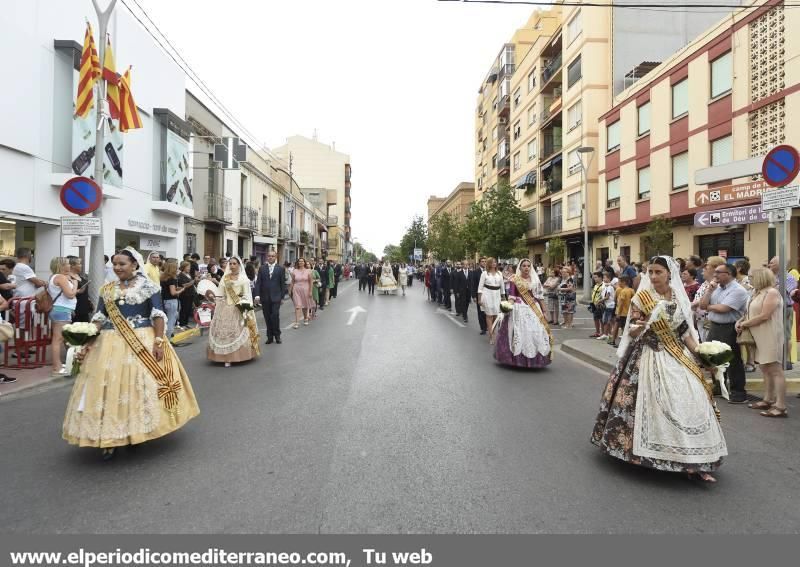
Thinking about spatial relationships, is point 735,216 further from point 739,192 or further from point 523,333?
point 523,333

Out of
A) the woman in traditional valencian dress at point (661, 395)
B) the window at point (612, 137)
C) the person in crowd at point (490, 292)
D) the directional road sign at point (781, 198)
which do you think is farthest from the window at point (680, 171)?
the woman in traditional valencian dress at point (661, 395)

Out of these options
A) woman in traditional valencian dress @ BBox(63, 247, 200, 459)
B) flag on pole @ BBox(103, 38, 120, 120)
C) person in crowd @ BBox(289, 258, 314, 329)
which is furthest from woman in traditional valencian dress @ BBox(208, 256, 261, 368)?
flag on pole @ BBox(103, 38, 120, 120)

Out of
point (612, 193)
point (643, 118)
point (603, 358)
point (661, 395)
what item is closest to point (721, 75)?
point (643, 118)

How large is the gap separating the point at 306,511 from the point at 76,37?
1673cm

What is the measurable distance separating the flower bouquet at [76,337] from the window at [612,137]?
28.9 m

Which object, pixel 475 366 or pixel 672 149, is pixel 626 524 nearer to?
pixel 475 366

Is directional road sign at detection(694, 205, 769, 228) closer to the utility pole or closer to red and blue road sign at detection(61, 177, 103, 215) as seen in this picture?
red and blue road sign at detection(61, 177, 103, 215)

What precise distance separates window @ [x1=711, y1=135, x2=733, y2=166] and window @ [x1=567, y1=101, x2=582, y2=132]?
1281cm

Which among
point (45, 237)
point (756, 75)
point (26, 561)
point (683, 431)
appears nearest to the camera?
point (26, 561)

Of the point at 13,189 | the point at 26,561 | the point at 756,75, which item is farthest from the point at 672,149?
the point at 26,561

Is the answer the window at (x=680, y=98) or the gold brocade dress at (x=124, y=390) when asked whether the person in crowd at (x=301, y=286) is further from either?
the window at (x=680, y=98)

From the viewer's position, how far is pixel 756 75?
18.2m

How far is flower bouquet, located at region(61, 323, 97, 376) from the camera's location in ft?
13.7

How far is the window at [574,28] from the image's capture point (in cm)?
3180
